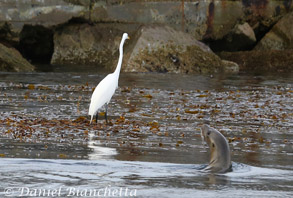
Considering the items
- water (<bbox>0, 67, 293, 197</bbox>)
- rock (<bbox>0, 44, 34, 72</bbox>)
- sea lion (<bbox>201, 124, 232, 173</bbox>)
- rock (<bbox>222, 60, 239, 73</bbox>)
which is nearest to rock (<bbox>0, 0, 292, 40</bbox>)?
rock (<bbox>222, 60, 239, 73</bbox>)

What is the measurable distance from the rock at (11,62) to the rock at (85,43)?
4061 mm

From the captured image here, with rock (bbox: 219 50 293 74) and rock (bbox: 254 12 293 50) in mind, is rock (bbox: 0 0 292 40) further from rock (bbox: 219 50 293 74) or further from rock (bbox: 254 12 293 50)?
rock (bbox: 219 50 293 74)

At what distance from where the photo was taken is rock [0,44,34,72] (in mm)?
24469

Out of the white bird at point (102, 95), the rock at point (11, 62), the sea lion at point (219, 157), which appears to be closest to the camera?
the sea lion at point (219, 157)

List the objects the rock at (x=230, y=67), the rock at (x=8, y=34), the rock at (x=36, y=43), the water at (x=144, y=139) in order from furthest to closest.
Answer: the rock at (x=36, y=43) → the rock at (x=8, y=34) → the rock at (x=230, y=67) → the water at (x=144, y=139)

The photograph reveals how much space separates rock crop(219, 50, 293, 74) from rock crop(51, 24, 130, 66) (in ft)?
14.6

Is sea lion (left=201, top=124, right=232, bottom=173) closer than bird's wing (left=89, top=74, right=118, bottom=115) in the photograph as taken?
Yes

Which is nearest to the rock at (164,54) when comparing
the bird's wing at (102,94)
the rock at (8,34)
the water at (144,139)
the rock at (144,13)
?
the rock at (144,13)

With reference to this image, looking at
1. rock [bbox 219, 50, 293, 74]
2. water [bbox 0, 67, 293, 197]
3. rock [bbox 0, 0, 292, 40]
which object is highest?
rock [bbox 0, 0, 292, 40]

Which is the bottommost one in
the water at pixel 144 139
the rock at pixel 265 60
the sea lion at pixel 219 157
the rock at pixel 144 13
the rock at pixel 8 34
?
the water at pixel 144 139

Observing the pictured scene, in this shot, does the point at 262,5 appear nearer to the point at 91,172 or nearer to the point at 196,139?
the point at 196,139

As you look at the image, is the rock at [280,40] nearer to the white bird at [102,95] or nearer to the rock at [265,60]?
the rock at [265,60]

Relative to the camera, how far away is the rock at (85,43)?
96.4 feet

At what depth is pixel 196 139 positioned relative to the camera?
1161 centimetres
